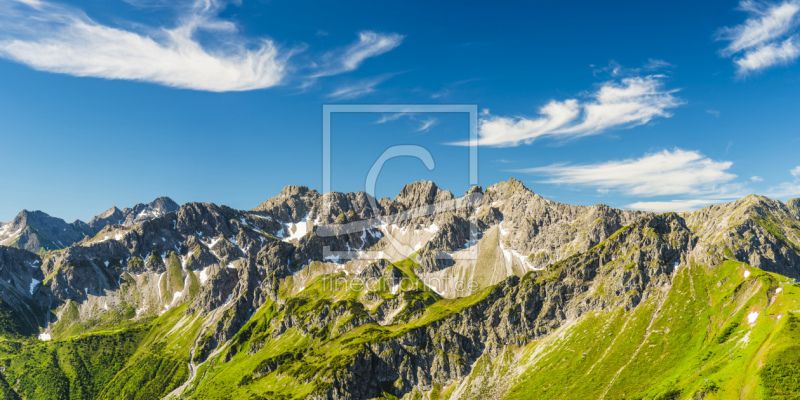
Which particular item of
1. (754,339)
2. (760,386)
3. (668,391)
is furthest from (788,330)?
(668,391)

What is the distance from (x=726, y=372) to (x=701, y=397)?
59.7ft

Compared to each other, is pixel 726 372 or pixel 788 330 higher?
pixel 788 330

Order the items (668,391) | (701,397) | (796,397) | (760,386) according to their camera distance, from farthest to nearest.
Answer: (668,391), (701,397), (760,386), (796,397)

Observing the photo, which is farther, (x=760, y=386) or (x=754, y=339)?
(x=754, y=339)

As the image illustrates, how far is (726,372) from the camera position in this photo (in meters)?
183

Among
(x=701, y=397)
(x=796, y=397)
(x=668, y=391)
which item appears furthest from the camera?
(x=668, y=391)

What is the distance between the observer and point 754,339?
199125mm

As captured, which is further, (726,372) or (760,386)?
(726,372)

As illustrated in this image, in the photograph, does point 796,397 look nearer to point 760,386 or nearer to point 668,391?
point 760,386

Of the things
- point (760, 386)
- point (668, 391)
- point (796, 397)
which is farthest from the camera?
point (668, 391)

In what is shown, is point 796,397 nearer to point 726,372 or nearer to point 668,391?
point 726,372

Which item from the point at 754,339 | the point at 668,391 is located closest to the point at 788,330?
the point at 754,339

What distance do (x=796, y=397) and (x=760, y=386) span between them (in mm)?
10781

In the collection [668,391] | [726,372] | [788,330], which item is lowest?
[668,391]
